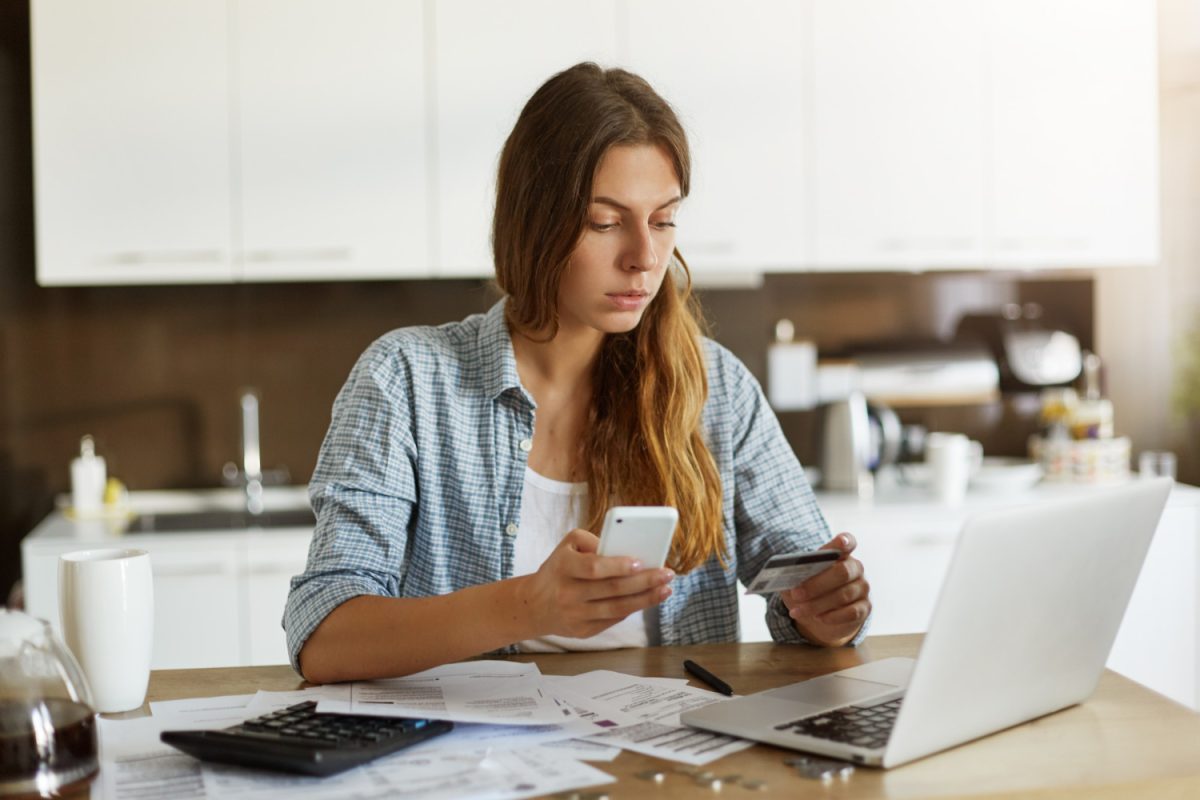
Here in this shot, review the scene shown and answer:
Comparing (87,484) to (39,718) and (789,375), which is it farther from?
(39,718)

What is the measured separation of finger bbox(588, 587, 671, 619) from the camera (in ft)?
3.80

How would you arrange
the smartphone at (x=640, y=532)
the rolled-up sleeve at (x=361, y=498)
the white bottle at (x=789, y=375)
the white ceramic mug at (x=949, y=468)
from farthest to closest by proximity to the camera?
the white bottle at (x=789, y=375) → the white ceramic mug at (x=949, y=468) → the rolled-up sleeve at (x=361, y=498) → the smartphone at (x=640, y=532)

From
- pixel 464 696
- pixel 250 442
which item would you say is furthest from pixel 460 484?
pixel 250 442

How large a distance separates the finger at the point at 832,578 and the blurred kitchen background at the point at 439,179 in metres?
1.83

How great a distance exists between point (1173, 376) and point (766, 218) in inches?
56.2

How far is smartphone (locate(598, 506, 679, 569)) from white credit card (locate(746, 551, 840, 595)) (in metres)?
0.21

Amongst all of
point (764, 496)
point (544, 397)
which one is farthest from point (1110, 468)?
point (544, 397)

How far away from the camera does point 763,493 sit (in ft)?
5.78

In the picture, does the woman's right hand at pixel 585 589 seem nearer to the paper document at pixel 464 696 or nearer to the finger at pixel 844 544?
the paper document at pixel 464 696

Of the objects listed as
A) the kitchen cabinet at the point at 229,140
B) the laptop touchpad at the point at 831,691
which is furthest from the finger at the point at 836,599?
the kitchen cabinet at the point at 229,140

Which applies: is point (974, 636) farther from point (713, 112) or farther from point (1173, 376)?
point (1173, 376)

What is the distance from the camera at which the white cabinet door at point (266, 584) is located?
284cm

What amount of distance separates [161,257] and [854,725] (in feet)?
7.82

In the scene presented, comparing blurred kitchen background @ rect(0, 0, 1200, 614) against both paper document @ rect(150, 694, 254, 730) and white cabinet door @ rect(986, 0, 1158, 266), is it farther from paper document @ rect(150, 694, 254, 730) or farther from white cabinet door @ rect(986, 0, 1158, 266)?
paper document @ rect(150, 694, 254, 730)
